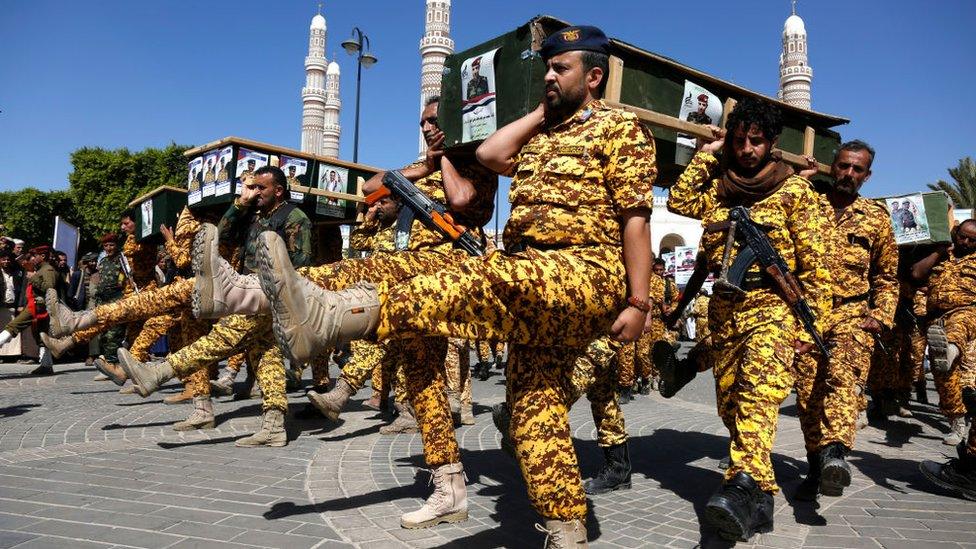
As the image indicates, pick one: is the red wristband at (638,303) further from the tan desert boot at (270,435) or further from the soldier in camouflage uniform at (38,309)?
the soldier in camouflage uniform at (38,309)

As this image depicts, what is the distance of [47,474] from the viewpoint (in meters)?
4.11

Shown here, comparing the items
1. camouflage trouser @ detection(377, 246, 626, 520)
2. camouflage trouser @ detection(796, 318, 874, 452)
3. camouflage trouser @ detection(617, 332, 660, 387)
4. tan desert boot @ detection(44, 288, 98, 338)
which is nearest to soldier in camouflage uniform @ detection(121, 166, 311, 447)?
tan desert boot @ detection(44, 288, 98, 338)

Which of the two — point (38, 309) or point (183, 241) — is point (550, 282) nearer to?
point (183, 241)

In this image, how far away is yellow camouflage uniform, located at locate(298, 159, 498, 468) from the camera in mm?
3281

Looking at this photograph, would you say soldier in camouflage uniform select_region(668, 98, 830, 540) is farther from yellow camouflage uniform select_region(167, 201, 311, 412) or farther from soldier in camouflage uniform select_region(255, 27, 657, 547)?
yellow camouflage uniform select_region(167, 201, 311, 412)

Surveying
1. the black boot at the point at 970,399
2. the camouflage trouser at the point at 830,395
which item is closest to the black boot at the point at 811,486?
the camouflage trouser at the point at 830,395

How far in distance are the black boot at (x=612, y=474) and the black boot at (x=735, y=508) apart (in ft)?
3.68

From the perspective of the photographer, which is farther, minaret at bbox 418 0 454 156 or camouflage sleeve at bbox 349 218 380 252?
minaret at bbox 418 0 454 156

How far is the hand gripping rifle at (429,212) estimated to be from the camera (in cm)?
372

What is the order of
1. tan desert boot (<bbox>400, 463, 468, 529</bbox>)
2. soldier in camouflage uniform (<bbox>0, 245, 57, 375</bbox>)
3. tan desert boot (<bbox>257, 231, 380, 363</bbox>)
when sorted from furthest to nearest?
soldier in camouflage uniform (<bbox>0, 245, 57, 375</bbox>), tan desert boot (<bbox>400, 463, 468, 529</bbox>), tan desert boot (<bbox>257, 231, 380, 363</bbox>)

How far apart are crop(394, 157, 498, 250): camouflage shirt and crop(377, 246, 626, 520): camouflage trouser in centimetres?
128

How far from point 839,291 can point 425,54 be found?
60.5m

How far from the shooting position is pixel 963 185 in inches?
1268

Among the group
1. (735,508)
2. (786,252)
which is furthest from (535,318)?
(786,252)
